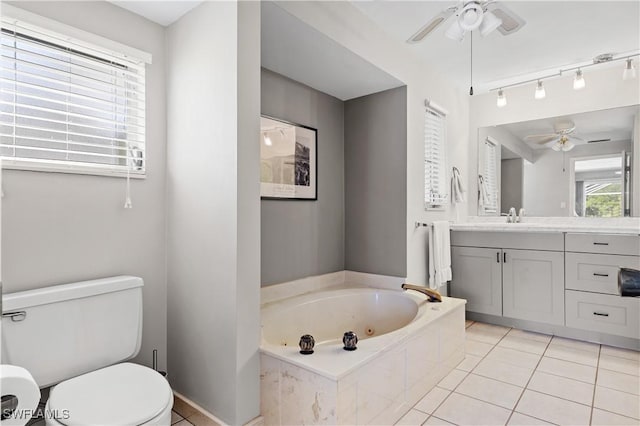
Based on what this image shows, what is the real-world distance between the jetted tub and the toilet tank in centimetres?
69

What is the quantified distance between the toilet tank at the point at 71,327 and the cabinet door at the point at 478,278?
9.38 feet

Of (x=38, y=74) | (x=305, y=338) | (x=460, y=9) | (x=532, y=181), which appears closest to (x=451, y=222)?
(x=532, y=181)

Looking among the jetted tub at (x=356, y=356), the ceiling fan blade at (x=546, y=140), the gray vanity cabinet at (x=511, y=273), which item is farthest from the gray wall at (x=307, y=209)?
the ceiling fan blade at (x=546, y=140)

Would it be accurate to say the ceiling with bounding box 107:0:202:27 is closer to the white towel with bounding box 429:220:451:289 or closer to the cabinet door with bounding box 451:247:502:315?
the white towel with bounding box 429:220:451:289

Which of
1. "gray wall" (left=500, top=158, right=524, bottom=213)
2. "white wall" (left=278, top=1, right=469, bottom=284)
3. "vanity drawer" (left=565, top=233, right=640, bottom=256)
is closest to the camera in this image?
"white wall" (left=278, top=1, right=469, bottom=284)

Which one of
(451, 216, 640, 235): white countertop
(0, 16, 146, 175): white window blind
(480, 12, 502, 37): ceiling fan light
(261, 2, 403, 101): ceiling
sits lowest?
(451, 216, 640, 235): white countertop

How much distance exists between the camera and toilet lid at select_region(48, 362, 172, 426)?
49.9 inches

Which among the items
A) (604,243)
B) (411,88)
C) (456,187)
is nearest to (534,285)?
(604,243)

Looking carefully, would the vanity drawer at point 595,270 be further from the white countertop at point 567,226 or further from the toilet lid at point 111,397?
the toilet lid at point 111,397

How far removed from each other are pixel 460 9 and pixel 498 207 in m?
2.60

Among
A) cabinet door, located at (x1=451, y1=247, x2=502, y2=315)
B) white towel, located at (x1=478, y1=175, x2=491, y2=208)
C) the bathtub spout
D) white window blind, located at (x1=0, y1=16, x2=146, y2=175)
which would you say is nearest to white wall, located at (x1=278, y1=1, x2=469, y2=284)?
white towel, located at (x1=478, y1=175, x2=491, y2=208)

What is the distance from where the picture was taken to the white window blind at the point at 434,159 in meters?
3.28

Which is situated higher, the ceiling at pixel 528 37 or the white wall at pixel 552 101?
the ceiling at pixel 528 37

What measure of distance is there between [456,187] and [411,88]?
3.92ft
